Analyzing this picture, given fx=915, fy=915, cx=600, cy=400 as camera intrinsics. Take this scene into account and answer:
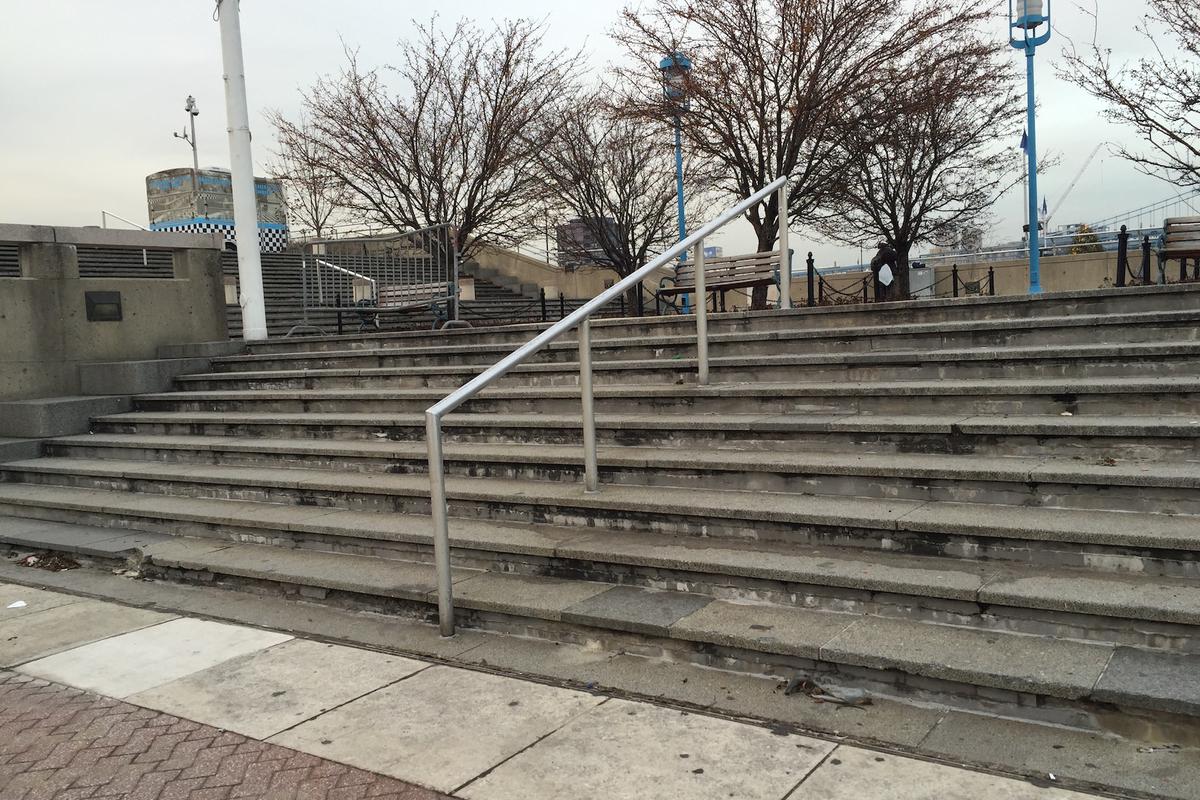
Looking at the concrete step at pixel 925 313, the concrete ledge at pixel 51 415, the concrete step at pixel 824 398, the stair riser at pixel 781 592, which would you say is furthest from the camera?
the concrete ledge at pixel 51 415

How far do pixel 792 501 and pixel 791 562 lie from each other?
1.90 ft

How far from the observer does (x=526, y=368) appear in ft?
24.7

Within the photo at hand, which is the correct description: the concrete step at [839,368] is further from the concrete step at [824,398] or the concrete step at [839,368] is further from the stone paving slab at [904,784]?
the stone paving slab at [904,784]

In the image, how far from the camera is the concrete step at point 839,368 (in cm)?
533

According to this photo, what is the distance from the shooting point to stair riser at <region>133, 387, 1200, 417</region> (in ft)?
16.3

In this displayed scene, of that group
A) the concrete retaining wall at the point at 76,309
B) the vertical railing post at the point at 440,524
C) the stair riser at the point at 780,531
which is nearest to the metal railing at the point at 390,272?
the concrete retaining wall at the point at 76,309

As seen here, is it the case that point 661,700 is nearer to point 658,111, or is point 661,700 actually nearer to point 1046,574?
point 1046,574

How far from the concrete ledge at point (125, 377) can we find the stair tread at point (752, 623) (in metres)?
4.55

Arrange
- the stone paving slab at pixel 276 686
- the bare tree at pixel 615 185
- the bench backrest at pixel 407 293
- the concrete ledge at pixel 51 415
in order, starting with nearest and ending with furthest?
the stone paving slab at pixel 276 686
the concrete ledge at pixel 51 415
the bench backrest at pixel 407 293
the bare tree at pixel 615 185

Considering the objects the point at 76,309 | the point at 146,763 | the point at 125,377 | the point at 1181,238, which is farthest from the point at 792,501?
the point at 76,309

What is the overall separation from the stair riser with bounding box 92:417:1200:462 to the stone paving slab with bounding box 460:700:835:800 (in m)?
2.24

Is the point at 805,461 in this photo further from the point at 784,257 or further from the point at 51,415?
the point at 51,415

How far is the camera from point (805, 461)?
5047 mm

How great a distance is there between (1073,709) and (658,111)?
11.9 metres
